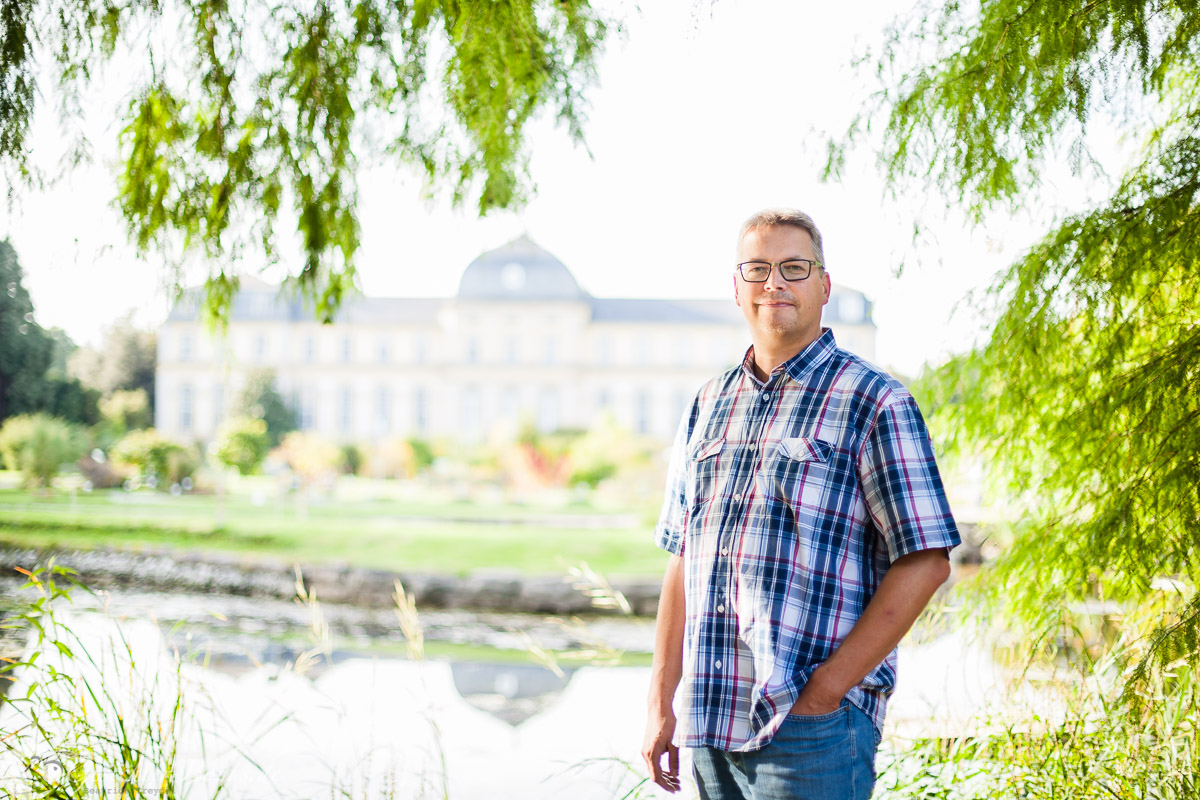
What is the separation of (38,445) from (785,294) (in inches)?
590

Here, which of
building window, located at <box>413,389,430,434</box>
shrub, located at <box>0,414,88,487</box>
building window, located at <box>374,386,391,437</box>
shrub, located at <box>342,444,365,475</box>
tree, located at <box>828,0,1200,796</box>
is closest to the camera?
tree, located at <box>828,0,1200,796</box>

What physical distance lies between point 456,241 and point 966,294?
1.24 metres

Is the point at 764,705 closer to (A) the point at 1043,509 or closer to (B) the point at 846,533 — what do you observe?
(B) the point at 846,533

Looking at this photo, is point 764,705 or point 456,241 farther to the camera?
point 456,241

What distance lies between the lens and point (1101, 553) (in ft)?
5.27

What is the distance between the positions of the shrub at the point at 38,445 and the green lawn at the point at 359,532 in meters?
0.43

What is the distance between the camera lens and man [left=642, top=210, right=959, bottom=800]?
97 centimetres

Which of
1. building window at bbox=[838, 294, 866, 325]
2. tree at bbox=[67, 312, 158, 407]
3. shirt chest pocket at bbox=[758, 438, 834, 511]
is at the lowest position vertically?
tree at bbox=[67, 312, 158, 407]

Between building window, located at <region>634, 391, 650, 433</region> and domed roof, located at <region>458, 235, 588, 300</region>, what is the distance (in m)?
4.34

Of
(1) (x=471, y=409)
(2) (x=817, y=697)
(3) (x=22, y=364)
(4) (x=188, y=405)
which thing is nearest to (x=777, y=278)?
(2) (x=817, y=697)

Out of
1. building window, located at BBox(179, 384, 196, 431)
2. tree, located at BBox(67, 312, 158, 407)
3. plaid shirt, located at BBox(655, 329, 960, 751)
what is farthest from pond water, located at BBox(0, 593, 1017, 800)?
building window, located at BBox(179, 384, 196, 431)

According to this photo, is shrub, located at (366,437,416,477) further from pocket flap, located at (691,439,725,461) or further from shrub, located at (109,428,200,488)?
pocket flap, located at (691,439,725,461)

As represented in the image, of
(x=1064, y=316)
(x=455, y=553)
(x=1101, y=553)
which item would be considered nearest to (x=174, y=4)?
(x=1064, y=316)

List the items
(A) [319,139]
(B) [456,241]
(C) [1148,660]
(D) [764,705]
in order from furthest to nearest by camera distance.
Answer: (B) [456,241] < (A) [319,139] < (C) [1148,660] < (D) [764,705]
